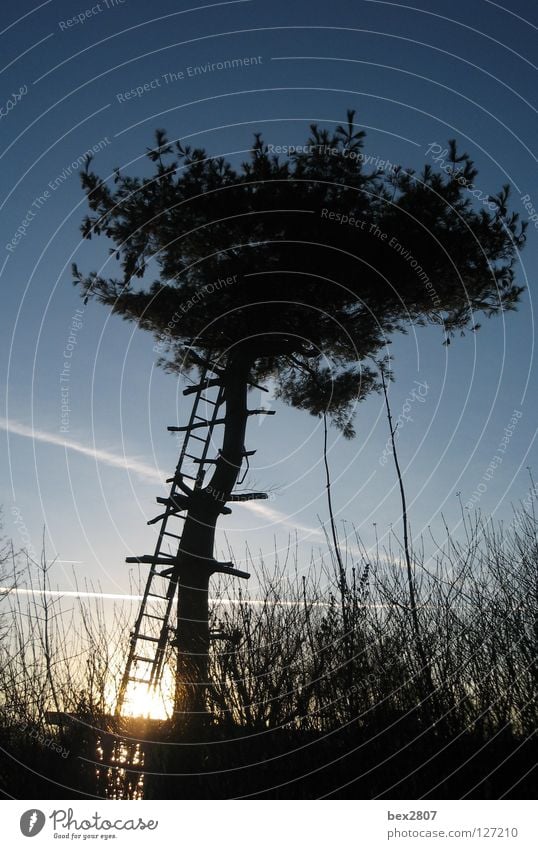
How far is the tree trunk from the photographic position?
918 centimetres

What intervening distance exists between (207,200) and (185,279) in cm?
168

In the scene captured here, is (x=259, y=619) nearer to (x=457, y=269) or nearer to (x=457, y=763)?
(x=457, y=763)

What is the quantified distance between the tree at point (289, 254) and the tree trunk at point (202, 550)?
0.04m

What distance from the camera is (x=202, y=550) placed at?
13.1 meters

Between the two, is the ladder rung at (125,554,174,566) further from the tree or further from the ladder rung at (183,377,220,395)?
the ladder rung at (183,377,220,395)

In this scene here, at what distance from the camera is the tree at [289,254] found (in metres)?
11.8

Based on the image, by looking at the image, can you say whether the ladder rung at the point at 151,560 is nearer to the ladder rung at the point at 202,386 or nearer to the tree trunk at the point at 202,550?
the tree trunk at the point at 202,550

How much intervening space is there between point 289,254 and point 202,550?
19.8ft

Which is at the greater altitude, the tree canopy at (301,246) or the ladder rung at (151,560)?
the tree canopy at (301,246)

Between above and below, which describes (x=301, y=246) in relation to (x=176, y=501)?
above

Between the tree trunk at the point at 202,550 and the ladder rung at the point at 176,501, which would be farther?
the ladder rung at the point at 176,501

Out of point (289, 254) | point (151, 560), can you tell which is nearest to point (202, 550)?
point (151, 560)

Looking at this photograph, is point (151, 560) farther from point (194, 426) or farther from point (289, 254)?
point (289, 254)

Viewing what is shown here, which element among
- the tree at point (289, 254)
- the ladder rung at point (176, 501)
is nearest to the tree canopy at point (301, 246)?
the tree at point (289, 254)
